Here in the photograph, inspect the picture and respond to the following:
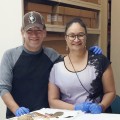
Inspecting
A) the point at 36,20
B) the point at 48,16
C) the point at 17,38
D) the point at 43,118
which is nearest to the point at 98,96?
the point at 43,118

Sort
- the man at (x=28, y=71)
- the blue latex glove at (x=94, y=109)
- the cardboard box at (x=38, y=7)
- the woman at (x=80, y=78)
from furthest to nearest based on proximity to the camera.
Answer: the cardboard box at (x=38, y=7), the man at (x=28, y=71), the woman at (x=80, y=78), the blue latex glove at (x=94, y=109)

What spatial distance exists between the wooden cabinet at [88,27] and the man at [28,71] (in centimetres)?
48

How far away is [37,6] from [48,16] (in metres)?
0.17

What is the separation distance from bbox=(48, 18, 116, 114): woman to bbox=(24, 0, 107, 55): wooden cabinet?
2.18 ft

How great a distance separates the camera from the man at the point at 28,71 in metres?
1.80

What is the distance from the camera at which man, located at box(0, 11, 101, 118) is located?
180 centimetres

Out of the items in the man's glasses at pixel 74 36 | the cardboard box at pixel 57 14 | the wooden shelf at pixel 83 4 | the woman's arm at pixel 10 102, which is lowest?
the woman's arm at pixel 10 102

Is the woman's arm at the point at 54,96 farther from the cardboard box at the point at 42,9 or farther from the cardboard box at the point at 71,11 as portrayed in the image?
the cardboard box at the point at 71,11

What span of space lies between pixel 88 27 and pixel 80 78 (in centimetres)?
145

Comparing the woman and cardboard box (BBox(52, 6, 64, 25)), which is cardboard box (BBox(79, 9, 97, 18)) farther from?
the woman

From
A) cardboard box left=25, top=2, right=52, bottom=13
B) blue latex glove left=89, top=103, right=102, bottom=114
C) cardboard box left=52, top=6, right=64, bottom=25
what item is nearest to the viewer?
blue latex glove left=89, top=103, right=102, bottom=114

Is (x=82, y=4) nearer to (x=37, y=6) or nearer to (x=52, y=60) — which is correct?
(x=37, y=6)

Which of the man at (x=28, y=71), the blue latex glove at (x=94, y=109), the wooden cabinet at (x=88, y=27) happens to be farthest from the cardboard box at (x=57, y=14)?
the blue latex glove at (x=94, y=109)

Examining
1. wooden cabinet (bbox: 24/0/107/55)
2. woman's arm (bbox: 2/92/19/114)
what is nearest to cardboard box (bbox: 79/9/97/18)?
wooden cabinet (bbox: 24/0/107/55)
